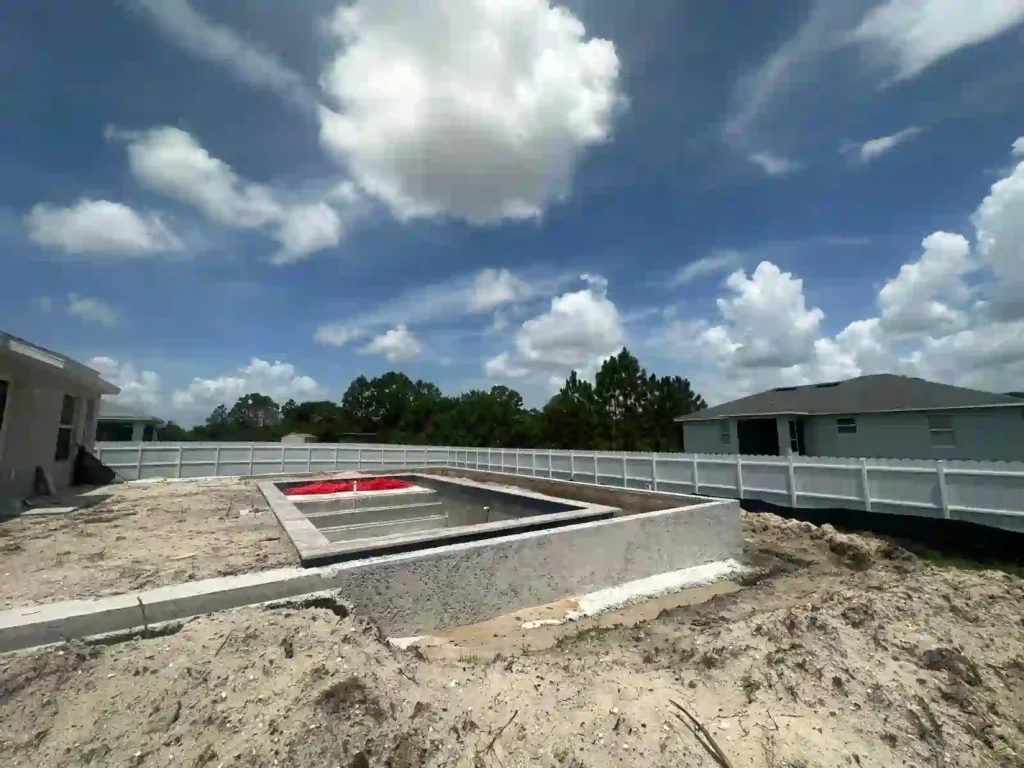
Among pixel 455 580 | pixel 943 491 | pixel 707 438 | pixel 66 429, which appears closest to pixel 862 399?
pixel 707 438

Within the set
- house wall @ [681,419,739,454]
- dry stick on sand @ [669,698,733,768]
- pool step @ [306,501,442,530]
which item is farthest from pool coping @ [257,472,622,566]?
house wall @ [681,419,739,454]

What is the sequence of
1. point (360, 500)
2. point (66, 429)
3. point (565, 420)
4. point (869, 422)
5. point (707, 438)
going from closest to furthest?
point (66, 429) → point (360, 500) → point (869, 422) → point (707, 438) → point (565, 420)

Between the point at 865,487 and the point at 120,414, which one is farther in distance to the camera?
the point at 120,414

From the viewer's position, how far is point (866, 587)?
623 cm

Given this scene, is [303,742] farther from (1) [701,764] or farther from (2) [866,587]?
(2) [866,587]

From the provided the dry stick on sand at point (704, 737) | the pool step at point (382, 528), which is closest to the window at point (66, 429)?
the pool step at point (382, 528)

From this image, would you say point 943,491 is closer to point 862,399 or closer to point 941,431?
point 941,431

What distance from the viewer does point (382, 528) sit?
1147cm

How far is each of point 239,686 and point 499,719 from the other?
1778mm

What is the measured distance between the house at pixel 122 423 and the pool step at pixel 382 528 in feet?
70.8

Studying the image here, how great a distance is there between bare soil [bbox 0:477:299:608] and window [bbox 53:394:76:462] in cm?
178

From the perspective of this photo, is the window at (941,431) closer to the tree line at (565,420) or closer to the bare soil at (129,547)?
the tree line at (565,420)

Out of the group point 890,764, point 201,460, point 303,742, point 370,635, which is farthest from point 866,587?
point 201,460

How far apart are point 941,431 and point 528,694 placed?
60.6 feet
